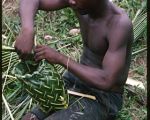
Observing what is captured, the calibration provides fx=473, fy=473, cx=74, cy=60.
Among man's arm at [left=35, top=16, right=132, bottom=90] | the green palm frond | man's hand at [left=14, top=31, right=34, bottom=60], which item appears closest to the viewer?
man's hand at [left=14, top=31, right=34, bottom=60]

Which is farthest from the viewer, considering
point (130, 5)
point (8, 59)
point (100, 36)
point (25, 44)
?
point (130, 5)

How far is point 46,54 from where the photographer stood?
224 cm

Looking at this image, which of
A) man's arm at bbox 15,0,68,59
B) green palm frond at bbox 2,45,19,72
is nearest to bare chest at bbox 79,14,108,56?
man's arm at bbox 15,0,68,59

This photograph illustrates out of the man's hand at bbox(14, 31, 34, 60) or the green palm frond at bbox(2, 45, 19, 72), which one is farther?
the green palm frond at bbox(2, 45, 19, 72)

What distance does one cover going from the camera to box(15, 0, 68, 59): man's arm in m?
2.18

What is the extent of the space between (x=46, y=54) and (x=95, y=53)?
356mm

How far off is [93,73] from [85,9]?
31 cm

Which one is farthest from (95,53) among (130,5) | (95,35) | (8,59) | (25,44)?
(130,5)

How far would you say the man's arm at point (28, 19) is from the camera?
2.18 metres

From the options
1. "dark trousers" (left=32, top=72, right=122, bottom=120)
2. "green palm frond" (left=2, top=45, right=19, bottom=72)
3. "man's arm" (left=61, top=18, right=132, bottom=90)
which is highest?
"man's arm" (left=61, top=18, right=132, bottom=90)

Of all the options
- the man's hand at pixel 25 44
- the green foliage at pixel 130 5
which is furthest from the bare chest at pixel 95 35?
the green foliage at pixel 130 5

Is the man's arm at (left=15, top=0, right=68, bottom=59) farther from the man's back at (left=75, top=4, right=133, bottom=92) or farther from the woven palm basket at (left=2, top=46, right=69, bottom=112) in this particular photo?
the man's back at (left=75, top=4, right=133, bottom=92)

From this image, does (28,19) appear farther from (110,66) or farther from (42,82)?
(110,66)

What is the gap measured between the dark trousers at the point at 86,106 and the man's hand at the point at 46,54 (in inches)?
12.4
